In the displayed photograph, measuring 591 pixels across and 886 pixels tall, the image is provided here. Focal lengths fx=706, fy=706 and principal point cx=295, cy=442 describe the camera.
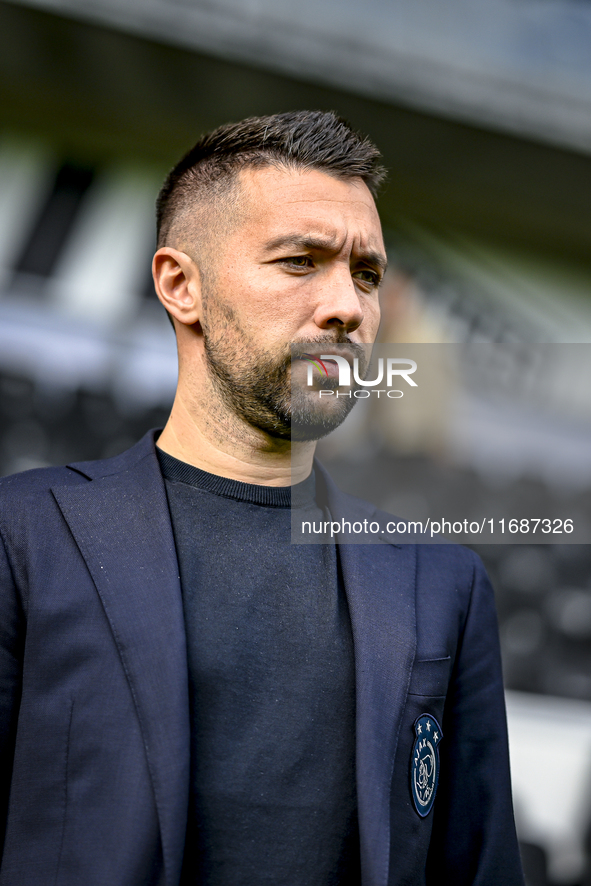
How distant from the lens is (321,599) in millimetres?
1386

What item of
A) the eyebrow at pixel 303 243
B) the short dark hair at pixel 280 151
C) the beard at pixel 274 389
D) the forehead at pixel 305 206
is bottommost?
the beard at pixel 274 389

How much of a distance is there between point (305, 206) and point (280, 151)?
0.53 ft

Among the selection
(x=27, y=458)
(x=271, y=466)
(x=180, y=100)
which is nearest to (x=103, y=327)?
(x=27, y=458)

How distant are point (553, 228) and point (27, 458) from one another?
423 cm

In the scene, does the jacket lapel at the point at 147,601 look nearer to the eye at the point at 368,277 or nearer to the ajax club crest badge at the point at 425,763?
the ajax club crest badge at the point at 425,763

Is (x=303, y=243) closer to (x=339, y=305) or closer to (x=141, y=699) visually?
(x=339, y=305)

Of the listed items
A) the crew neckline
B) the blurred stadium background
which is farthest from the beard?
the blurred stadium background

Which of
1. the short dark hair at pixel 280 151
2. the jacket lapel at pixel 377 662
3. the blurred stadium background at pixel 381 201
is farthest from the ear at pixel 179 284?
the blurred stadium background at pixel 381 201

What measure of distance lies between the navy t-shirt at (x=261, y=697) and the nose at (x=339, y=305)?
379 mm

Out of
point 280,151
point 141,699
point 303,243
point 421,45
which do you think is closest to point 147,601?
point 141,699

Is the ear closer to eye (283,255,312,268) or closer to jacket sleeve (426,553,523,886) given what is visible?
eye (283,255,312,268)

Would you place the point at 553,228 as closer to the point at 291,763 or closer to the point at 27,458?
the point at 27,458

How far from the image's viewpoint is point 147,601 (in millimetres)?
1214

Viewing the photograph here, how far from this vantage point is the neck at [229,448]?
1.44 metres
